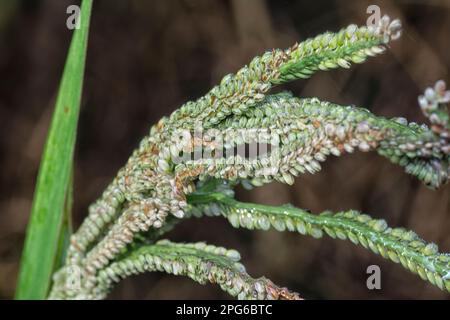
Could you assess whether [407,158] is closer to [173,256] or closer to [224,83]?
[224,83]

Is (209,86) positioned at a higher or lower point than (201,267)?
higher

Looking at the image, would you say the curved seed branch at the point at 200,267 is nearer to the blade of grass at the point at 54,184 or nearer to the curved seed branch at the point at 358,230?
the curved seed branch at the point at 358,230

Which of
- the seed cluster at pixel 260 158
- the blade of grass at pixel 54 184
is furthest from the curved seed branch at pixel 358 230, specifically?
the blade of grass at pixel 54 184

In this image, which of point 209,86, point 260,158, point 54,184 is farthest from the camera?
point 209,86

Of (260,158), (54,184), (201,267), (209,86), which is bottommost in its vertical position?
(201,267)

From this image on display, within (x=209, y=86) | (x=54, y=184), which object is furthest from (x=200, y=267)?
(x=209, y=86)

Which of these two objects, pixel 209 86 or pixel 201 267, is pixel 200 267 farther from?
pixel 209 86

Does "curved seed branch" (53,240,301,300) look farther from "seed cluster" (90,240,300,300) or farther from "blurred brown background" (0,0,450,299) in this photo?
"blurred brown background" (0,0,450,299)

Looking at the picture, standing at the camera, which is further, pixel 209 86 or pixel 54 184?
pixel 209 86
